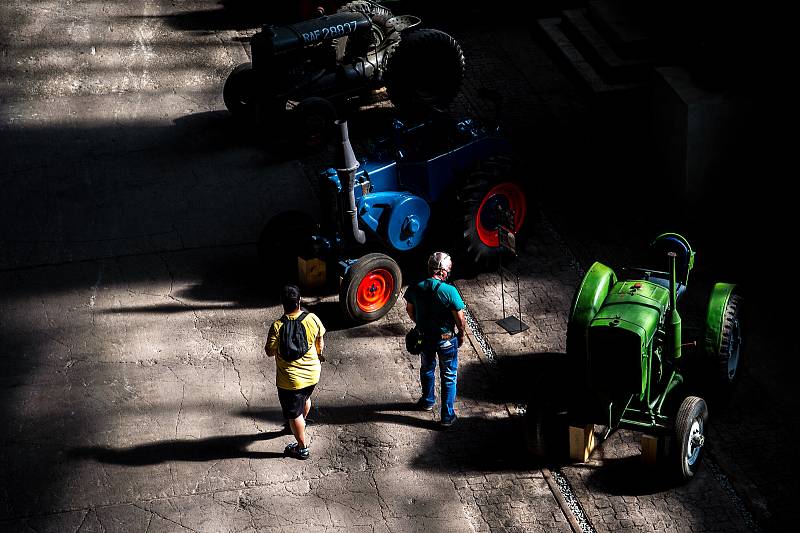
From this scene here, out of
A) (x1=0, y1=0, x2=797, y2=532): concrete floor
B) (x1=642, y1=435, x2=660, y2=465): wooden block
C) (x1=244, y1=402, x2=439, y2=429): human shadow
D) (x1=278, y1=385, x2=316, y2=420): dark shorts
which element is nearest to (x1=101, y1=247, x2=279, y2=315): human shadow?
(x1=0, y1=0, x2=797, y2=532): concrete floor

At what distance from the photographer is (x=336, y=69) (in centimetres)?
1504

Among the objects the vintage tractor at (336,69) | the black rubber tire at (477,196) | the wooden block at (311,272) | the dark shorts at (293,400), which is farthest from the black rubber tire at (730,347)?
the vintage tractor at (336,69)

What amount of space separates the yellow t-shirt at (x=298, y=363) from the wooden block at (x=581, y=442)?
2164 mm

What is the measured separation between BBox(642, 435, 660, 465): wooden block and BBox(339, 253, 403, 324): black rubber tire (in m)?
3.27

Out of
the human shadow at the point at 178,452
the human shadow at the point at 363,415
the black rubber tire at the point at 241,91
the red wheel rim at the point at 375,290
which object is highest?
the black rubber tire at the point at 241,91

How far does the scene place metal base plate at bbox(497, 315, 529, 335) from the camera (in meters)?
10.9

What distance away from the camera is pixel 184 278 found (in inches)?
471

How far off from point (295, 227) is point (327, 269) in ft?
1.83

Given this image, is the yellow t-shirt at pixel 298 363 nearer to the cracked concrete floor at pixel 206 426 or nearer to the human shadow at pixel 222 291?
the cracked concrete floor at pixel 206 426

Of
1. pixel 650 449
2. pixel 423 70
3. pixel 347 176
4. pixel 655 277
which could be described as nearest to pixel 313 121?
pixel 423 70

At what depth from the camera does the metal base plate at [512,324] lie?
428 inches

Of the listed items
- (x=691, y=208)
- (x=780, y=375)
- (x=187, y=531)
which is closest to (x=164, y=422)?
(x=187, y=531)

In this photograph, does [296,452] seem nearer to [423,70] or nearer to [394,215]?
[394,215]

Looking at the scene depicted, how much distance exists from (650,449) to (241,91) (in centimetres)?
858
